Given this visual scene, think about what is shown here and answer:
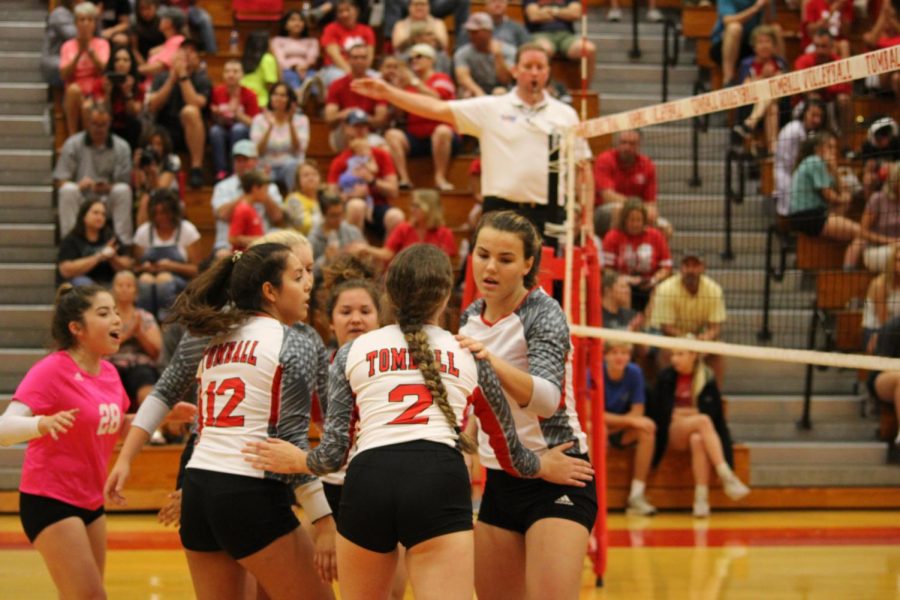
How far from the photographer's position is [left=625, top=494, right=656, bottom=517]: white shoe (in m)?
8.99

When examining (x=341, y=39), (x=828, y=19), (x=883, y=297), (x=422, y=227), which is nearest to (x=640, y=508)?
(x=883, y=297)

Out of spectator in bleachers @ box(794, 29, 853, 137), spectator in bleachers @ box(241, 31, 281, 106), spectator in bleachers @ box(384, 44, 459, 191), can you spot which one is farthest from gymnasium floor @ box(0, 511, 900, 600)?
spectator in bleachers @ box(241, 31, 281, 106)

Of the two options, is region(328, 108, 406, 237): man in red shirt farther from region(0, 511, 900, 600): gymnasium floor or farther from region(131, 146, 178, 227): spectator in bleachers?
region(0, 511, 900, 600): gymnasium floor

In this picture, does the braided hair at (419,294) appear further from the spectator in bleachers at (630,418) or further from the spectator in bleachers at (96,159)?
the spectator in bleachers at (96,159)

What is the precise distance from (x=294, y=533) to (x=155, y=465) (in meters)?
5.24

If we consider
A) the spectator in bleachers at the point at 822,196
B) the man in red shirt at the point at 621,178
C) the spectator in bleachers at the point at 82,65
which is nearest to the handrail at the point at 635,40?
the man in red shirt at the point at 621,178

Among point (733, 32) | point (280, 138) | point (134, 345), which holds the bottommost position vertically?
point (134, 345)

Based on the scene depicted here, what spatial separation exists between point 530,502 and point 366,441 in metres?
0.86

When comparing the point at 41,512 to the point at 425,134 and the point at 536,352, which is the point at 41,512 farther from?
the point at 425,134

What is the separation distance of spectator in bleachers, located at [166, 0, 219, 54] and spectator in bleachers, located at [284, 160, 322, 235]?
2.75m

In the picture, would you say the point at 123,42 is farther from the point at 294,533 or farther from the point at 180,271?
the point at 294,533

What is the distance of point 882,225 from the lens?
9062 mm

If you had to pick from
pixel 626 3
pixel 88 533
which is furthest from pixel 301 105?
pixel 88 533

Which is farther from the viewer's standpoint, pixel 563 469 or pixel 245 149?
pixel 245 149
